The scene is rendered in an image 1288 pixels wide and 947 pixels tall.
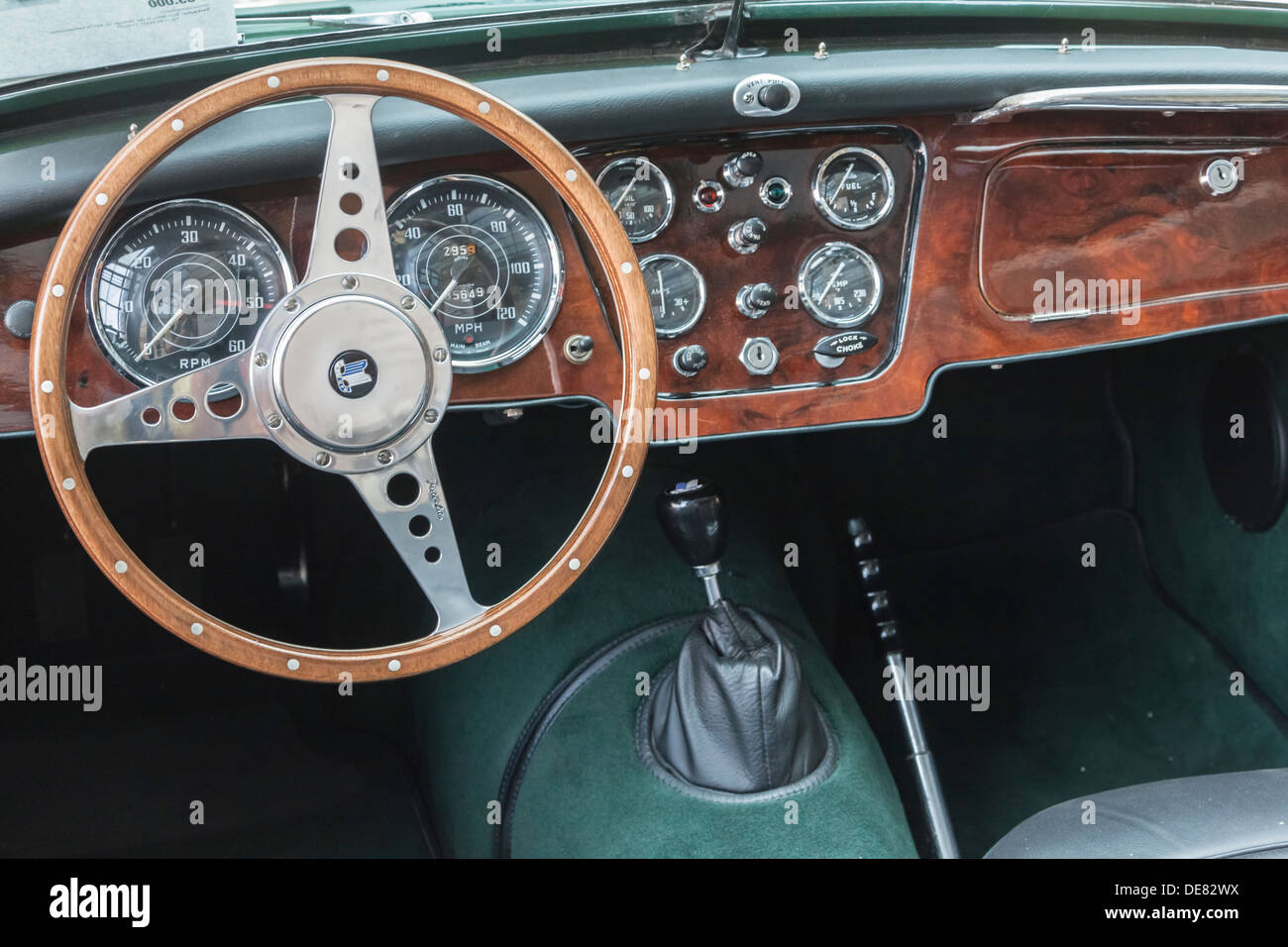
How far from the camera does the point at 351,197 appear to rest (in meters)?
1.39

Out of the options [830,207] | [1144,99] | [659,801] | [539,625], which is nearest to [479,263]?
[830,207]

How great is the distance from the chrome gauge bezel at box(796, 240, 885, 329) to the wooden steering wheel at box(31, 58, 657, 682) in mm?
382

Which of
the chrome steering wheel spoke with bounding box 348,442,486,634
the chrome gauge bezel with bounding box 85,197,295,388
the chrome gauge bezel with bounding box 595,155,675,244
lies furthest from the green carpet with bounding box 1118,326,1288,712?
the chrome gauge bezel with bounding box 85,197,295,388

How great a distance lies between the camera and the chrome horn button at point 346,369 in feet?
4.46

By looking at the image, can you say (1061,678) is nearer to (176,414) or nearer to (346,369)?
Answer: (346,369)

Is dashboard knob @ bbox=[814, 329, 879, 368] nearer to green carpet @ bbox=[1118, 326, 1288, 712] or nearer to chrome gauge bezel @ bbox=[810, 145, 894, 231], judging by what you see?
chrome gauge bezel @ bbox=[810, 145, 894, 231]

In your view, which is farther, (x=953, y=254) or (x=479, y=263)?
(x=953, y=254)

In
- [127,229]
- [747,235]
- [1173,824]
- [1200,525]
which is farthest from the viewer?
[1200,525]

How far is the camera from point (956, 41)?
1689mm

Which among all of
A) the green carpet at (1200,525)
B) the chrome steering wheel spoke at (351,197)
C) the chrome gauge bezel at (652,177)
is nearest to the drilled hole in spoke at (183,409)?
the chrome steering wheel spoke at (351,197)

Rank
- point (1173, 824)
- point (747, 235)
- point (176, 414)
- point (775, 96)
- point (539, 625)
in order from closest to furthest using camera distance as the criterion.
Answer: point (1173, 824) → point (176, 414) → point (775, 96) → point (747, 235) → point (539, 625)

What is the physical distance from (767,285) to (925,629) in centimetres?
113

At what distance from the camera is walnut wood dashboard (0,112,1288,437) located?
1.65 m

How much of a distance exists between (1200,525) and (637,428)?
147cm
